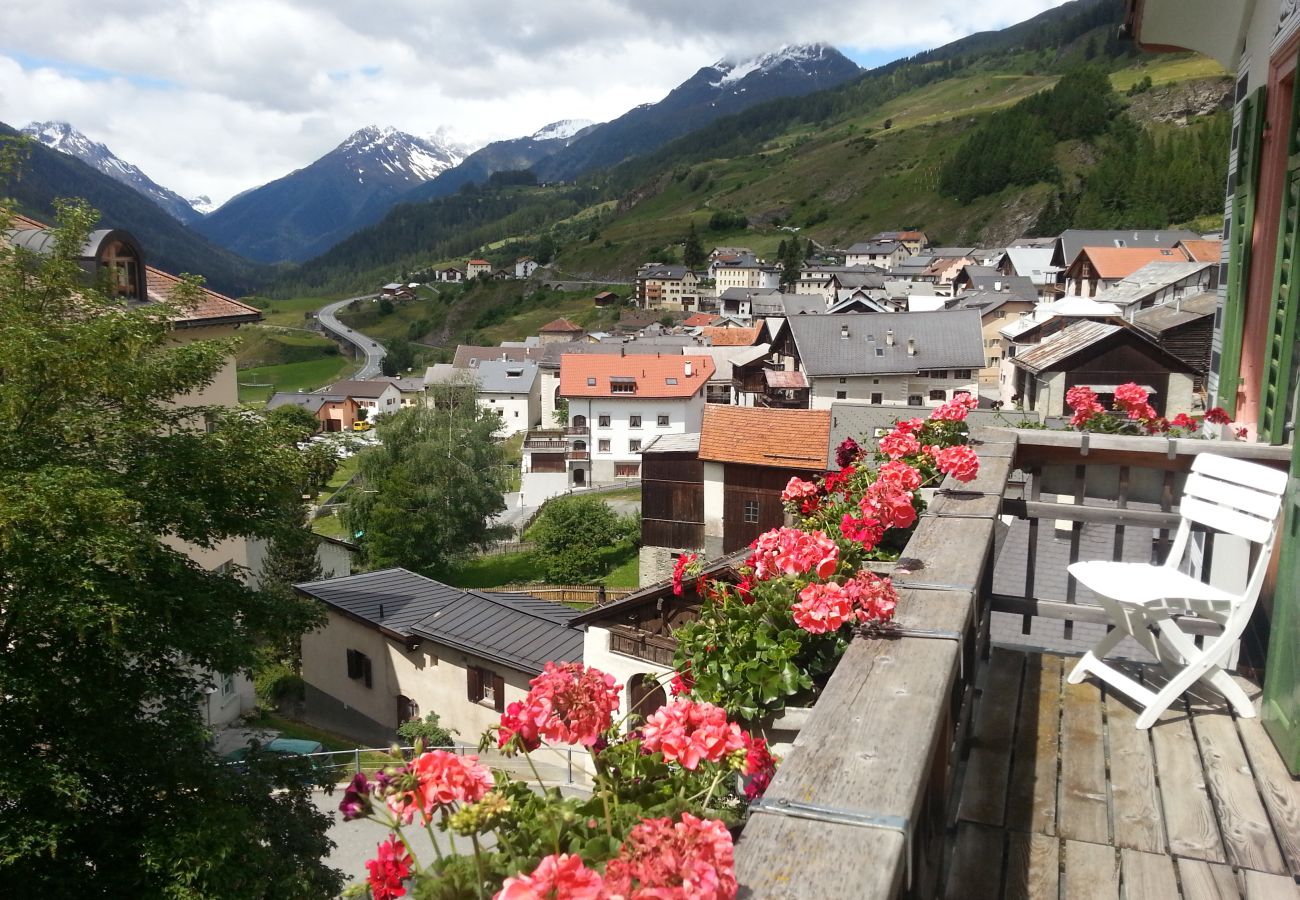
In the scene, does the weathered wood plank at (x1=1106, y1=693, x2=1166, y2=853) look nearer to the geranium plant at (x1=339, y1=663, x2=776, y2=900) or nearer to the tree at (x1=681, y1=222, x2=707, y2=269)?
the geranium plant at (x1=339, y1=663, x2=776, y2=900)

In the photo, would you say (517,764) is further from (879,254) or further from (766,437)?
(879,254)

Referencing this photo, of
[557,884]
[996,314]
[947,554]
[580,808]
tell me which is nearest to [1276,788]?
[947,554]

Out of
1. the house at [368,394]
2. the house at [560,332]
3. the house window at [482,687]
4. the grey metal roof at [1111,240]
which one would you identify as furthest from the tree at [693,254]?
the house window at [482,687]

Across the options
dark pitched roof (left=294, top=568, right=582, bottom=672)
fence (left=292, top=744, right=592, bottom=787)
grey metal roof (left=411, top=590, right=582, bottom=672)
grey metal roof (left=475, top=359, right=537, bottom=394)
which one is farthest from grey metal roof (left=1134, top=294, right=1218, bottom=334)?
grey metal roof (left=475, top=359, right=537, bottom=394)

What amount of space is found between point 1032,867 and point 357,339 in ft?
494

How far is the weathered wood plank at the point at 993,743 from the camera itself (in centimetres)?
296

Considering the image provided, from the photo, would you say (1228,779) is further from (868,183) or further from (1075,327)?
(868,183)

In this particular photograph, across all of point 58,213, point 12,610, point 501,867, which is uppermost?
point 58,213

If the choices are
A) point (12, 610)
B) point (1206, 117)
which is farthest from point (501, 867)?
point (1206, 117)

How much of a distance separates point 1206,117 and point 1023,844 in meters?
155

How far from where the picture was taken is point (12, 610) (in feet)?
25.5

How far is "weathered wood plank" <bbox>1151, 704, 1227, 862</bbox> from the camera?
2789 millimetres

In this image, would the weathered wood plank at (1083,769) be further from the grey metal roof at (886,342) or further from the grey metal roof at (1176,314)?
the grey metal roof at (886,342)

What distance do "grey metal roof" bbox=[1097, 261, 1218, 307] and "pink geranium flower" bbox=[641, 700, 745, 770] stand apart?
115 ft
